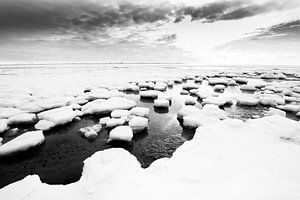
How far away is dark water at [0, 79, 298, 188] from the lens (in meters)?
3.13

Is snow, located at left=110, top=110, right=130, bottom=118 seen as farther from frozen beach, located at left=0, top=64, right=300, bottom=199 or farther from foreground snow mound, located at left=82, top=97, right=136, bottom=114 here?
foreground snow mound, located at left=82, top=97, right=136, bottom=114

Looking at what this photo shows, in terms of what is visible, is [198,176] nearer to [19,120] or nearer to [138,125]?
[138,125]

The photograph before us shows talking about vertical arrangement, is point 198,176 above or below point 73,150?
above

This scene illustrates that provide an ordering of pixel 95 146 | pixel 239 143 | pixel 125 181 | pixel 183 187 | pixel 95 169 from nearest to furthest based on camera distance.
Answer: pixel 183 187 → pixel 125 181 → pixel 95 169 → pixel 239 143 → pixel 95 146

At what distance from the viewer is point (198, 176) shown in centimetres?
231

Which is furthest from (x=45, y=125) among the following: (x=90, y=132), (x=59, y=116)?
(x=90, y=132)

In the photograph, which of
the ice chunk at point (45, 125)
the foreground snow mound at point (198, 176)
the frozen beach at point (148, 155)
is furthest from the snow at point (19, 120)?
the foreground snow mound at point (198, 176)

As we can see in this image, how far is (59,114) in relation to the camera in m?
5.30

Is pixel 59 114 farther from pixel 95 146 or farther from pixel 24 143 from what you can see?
pixel 95 146

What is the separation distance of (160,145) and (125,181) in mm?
1995

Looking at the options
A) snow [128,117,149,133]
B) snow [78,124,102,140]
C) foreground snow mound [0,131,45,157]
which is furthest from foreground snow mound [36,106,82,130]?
snow [128,117,149,133]

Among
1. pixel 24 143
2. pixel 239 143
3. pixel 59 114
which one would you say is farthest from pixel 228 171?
pixel 59 114

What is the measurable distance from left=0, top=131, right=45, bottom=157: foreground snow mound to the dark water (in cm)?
15

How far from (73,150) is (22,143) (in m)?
1.16
